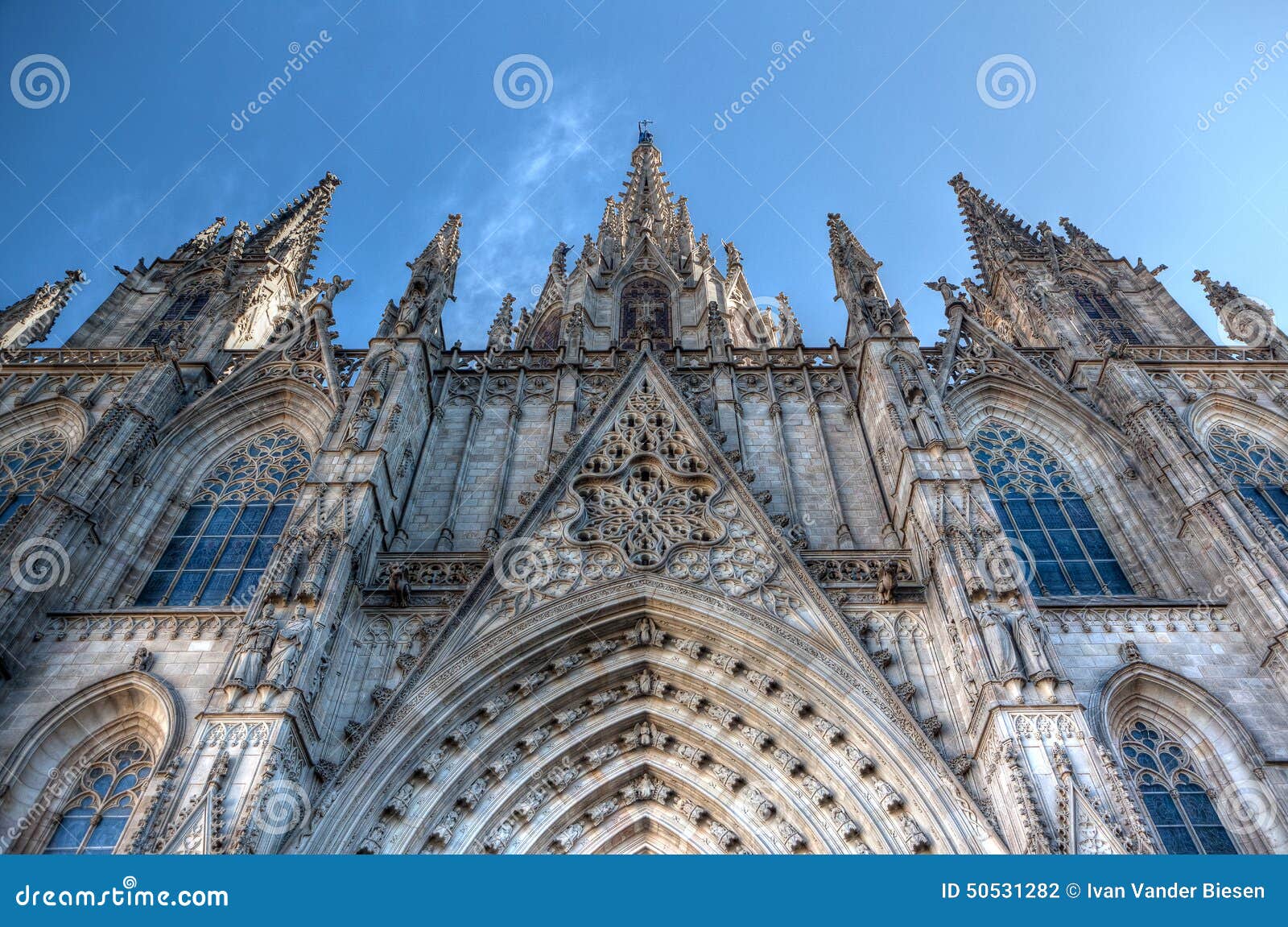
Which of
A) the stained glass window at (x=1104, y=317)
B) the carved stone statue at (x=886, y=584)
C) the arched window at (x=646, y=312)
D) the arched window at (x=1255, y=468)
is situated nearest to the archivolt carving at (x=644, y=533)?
the carved stone statue at (x=886, y=584)

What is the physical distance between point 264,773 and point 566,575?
5.11 meters

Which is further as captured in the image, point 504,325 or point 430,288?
point 504,325

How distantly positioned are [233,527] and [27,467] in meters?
4.75

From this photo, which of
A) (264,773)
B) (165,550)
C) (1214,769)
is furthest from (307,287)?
(1214,769)

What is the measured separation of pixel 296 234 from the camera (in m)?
27.8

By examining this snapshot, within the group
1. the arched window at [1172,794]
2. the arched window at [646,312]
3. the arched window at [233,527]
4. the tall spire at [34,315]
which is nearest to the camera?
the arched window at [1172,794]

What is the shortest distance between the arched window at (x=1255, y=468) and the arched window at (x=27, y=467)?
825 inches

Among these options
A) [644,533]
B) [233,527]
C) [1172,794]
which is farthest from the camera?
[233,527]

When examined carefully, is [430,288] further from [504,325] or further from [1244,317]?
[1244,317]

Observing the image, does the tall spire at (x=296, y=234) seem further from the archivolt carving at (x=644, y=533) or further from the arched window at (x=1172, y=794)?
the arched window at (x=1172, y=794)

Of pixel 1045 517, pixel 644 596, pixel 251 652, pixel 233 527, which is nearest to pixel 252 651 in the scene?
pixel 251 652

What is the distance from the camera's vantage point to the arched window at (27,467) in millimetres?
16734

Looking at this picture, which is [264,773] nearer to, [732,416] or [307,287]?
[732,416]

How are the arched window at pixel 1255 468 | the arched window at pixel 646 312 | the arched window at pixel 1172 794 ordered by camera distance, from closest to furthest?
the arched window at pixel 1172 794, the arched window at pixel 1255 468, the arched window at pixel 646 312
